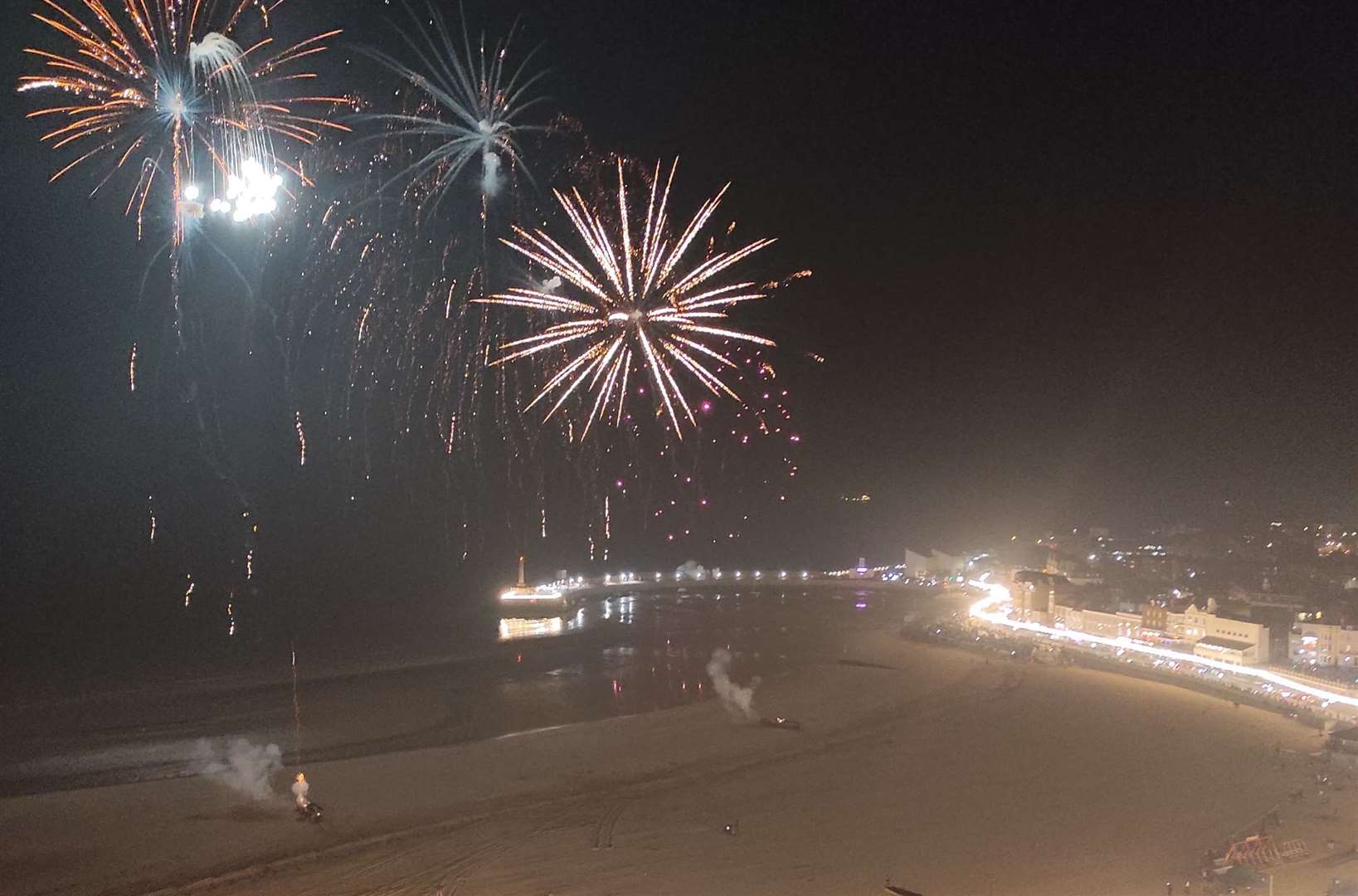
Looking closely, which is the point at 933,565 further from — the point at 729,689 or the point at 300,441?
the point at 729,689

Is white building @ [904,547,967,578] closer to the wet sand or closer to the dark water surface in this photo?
the dark water surface

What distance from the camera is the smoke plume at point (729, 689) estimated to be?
1667cm

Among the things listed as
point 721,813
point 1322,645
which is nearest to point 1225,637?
point 1322,645

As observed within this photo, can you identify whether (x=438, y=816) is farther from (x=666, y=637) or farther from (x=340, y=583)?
(x=340, y=583)

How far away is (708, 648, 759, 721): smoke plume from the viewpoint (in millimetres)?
16672

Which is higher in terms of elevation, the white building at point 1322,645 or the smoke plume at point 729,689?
the white building at point 1322,645

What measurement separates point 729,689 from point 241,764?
29.1 ft

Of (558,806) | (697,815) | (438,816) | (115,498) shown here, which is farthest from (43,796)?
(115,498)

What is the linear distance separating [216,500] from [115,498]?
3.69 m

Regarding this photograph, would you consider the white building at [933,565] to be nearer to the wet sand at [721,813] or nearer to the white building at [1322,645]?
the white building at [1322,645]

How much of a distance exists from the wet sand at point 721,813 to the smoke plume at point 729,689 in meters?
0.85

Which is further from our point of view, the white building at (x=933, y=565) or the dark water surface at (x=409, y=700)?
the white building at (x=933, y=565)

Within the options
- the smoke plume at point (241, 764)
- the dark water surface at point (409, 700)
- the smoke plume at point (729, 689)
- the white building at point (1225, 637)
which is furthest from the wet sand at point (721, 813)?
the white building at point (1225, 637)

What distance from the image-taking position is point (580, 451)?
45188mm
